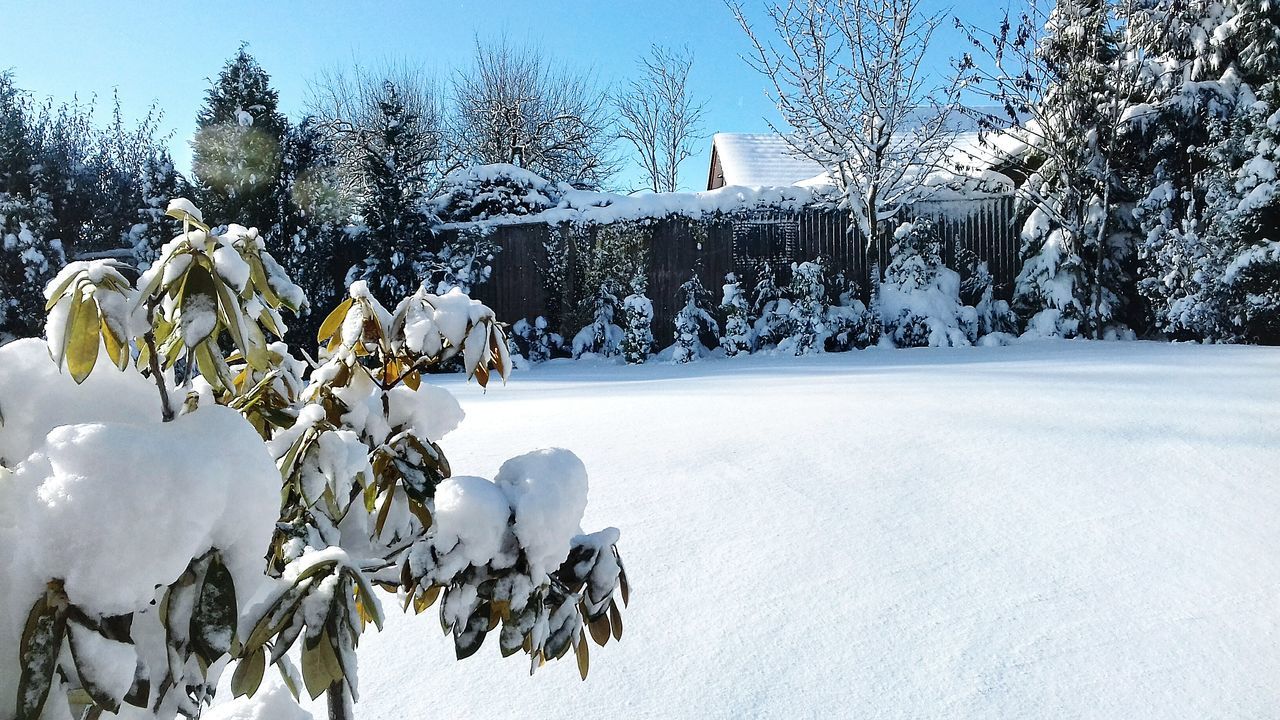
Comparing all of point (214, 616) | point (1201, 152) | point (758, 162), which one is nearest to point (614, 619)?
point (214, 616)

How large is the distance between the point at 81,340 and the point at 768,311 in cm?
745

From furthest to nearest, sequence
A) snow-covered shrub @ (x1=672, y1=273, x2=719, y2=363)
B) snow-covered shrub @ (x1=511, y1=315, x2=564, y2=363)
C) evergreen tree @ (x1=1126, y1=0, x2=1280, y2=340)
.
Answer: snow-covered shrub @ (x1=511, y1=315, x2=564, y2=363)
snow-covered shrub @ (x1=672, y1=273, x2=719, y2=363)
evergreen tree @ (x1=1126, y1=0, x2=1280, y2=340)

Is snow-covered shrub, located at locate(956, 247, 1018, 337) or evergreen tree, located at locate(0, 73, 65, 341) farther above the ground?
evergreen tree, located at locate(0, 73, 65, 341)

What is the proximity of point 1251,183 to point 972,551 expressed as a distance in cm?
628

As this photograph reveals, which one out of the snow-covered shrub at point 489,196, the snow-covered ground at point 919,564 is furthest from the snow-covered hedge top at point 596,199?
the snow-covered ground at point 919,564

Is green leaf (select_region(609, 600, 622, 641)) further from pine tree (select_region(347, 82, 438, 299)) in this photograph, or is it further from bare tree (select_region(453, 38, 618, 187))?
bare tree (select_region(453, 38, 618, 187))

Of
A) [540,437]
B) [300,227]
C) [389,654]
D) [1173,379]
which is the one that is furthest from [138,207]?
[1173,379]

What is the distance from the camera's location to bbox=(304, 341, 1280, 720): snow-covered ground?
1.34 metres

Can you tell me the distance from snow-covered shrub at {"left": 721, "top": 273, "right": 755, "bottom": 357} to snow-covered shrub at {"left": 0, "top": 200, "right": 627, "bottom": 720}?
6.67 m

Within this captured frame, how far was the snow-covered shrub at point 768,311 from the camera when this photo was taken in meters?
7.76

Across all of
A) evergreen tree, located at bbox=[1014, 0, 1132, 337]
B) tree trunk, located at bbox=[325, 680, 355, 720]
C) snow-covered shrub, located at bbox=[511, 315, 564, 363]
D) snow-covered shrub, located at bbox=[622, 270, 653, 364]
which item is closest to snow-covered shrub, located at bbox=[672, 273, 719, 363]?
snow-covered shrub, located at bbox=[622, 270, 653, 364]

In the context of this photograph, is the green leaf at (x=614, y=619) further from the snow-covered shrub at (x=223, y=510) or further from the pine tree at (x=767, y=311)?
the pine tree at (x=767, y=311)

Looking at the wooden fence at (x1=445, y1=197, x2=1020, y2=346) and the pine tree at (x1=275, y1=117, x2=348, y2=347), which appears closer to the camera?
the pine tree at (x1=275, y1=117, x2=348, y2=347)

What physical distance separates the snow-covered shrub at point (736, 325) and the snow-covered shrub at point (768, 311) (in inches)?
5.8
